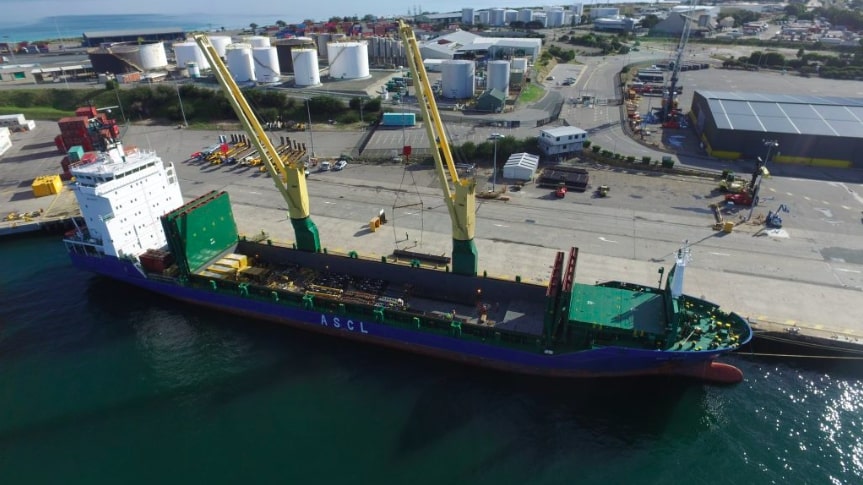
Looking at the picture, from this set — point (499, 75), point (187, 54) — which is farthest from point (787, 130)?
point (187, 54)

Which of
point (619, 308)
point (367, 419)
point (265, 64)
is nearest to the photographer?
point (367, 419)

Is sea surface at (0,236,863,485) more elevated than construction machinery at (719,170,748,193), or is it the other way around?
construction machinery at (719,170,748,193)

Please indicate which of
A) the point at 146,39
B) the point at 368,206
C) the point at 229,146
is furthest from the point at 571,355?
the point at 146,39

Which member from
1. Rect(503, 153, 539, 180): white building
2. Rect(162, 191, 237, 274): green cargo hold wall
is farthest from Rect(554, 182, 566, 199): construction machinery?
Rect(162, 191, 237, 274): green cargo hold wall

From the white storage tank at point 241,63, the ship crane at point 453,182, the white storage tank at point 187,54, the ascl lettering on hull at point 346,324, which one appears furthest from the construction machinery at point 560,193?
the white storage tank at point 187,54

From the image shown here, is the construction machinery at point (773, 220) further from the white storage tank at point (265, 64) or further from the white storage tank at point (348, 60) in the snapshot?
the white storage tank at point (265, 64)

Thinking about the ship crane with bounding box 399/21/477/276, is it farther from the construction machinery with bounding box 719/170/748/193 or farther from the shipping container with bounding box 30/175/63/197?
the shipping container with bounding box 30/175/63/197

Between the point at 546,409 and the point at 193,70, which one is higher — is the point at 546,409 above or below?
below

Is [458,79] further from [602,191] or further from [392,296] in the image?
[392,296]
